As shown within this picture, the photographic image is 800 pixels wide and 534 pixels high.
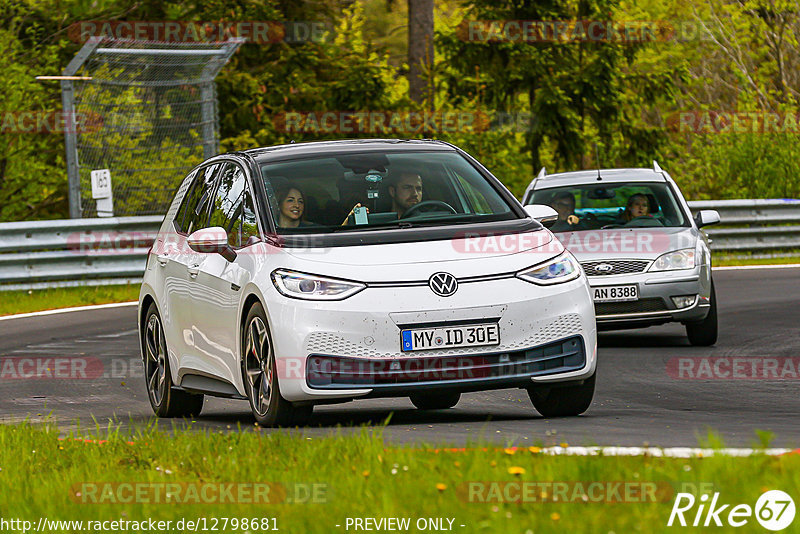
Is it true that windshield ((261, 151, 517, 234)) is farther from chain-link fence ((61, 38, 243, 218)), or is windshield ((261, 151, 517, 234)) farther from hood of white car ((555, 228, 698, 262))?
chain-link fence ((61, 38, 243, 218))

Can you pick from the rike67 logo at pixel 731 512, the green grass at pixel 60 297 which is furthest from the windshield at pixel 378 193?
the green grass at pixel 60 297

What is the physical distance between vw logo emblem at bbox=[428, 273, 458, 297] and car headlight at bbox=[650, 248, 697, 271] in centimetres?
643

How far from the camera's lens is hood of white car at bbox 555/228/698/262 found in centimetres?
1427

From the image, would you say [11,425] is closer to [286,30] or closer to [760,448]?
[760,448]

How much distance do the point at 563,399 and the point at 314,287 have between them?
179 cm

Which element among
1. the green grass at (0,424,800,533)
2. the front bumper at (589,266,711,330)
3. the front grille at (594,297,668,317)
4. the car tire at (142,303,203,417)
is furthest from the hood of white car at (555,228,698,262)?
the green grass at (0,424,800,533)

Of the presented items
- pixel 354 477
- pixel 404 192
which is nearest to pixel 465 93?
pixel 404 192

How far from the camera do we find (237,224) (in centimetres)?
931

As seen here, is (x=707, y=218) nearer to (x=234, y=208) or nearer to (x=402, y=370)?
(x=234, y=208)

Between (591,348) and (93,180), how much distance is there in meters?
15.1

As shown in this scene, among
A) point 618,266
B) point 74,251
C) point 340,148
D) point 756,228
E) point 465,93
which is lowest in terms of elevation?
point 756,228

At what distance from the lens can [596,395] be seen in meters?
10.7

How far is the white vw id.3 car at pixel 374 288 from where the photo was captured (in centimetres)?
803

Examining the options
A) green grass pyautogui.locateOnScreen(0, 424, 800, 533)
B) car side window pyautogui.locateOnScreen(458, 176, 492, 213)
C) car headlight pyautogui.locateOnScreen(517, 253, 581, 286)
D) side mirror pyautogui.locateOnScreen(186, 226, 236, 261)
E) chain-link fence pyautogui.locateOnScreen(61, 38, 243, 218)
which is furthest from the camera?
chain-link fence pyautogui.locateOnScreen(61, 38, 243, 218)
